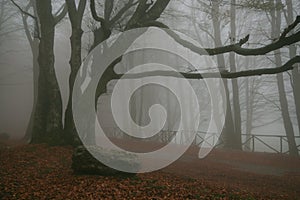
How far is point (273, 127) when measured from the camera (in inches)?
2298

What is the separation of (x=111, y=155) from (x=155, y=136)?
679 inches

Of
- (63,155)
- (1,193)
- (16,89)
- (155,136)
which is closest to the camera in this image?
(1,193)

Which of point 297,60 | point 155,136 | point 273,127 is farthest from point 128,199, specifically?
point 273,127

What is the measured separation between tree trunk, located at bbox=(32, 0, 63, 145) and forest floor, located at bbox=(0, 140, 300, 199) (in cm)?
65

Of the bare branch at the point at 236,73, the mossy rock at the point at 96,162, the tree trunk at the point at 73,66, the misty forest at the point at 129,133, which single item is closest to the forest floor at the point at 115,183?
the misty forest at the point at 129,133

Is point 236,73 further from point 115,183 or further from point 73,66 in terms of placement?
point 73,66

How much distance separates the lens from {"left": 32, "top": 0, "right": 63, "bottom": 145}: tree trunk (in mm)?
10945

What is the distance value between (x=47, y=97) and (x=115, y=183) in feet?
20.3

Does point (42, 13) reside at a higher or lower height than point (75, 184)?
higher

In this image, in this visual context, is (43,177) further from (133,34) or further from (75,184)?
(133,34)

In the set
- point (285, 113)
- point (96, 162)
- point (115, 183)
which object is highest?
point (285, 113)

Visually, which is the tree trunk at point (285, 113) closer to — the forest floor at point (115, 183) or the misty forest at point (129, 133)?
the misty forest at point (129, 133)

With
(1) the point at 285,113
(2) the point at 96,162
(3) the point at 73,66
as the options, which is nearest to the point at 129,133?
(1) the point at 285,113

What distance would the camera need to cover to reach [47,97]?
11.4 metres
